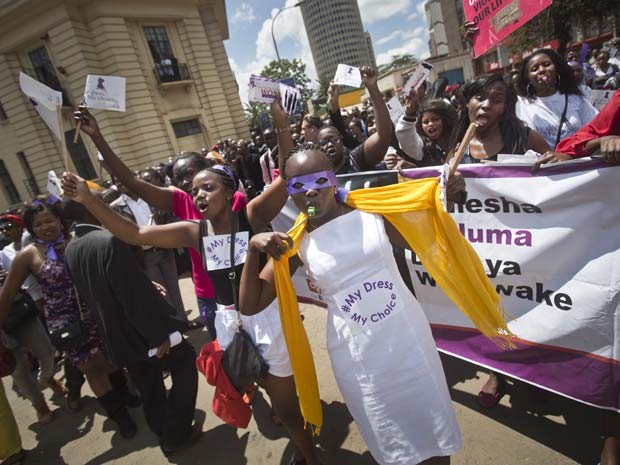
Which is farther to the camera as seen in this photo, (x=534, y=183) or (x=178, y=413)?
(x=178, y=413)

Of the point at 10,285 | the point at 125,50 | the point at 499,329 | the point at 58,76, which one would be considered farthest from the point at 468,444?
the point at 58,76

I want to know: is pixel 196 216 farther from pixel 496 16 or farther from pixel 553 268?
pixel 496 16

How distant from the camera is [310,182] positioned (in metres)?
1.70

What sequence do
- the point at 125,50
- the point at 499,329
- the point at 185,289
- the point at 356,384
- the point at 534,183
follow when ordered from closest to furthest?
the point at 356,384
the point at 499,329
the point at 534,183
the point at 185,289
the point at 125,50

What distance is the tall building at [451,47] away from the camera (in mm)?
36969

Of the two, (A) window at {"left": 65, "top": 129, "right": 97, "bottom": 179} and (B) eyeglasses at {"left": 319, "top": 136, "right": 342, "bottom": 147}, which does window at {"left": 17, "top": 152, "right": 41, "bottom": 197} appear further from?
(B) eyeglasses at {"left": 319, "top": 136, "right": 342, "bottom": 147}

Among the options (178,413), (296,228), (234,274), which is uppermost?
(296,228)

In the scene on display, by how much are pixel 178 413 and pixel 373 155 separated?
8.98ft

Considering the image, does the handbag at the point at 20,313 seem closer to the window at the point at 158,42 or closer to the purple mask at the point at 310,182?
the purple mask at the point at 310,182

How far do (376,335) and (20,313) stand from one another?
12.5 ft

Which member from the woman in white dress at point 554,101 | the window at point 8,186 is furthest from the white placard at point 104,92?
the window at point 8,186

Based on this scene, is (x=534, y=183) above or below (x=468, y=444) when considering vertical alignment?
above

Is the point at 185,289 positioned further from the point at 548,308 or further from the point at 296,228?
the point at 548,308

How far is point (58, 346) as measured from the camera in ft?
9.74
